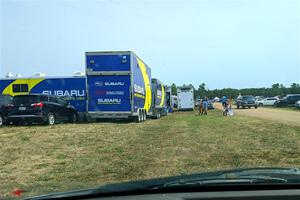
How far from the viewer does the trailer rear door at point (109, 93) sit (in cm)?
2520

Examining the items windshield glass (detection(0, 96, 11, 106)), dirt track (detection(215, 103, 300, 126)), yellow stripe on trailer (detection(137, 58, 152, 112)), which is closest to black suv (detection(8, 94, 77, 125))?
windshield glass (detection(0, 96, 11, 106))

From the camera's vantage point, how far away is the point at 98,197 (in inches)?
122

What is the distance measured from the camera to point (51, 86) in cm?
2950

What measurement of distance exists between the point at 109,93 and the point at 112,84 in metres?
0.48

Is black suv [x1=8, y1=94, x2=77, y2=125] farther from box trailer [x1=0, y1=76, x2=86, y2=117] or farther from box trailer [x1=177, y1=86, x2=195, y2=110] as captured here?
box trailer [x1=177, y1=86, x2=195, y2=110]

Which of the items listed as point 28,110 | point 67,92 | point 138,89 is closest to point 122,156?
point 28,110

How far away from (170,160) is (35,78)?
20.0 m

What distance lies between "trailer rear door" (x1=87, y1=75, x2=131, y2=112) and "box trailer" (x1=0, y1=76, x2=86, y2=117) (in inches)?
146

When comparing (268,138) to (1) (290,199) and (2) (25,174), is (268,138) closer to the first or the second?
(2) (25,174)

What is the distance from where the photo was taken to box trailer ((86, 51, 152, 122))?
24875mm

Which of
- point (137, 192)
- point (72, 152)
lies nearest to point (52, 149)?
point (72, 152)

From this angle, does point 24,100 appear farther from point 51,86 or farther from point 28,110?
point 51,86

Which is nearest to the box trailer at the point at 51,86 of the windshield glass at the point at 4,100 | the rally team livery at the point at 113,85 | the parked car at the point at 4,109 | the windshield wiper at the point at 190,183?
the rally team livery at the point at 113,85

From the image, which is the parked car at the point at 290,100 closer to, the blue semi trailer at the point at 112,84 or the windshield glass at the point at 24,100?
the blue semi trailer at the point at 112,84
